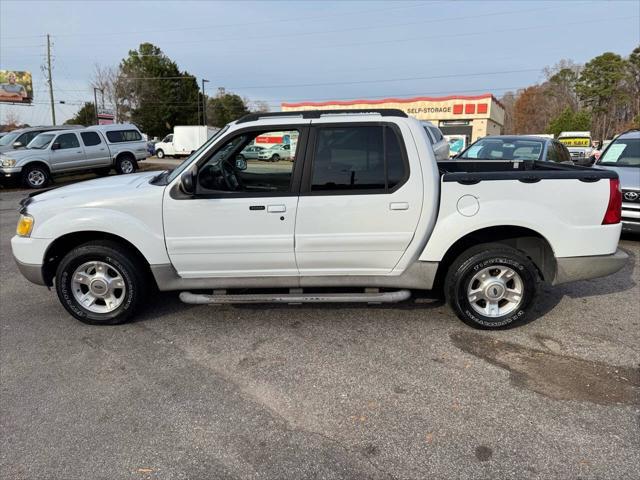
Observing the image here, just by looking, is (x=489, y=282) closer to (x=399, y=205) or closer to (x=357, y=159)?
(x=399, y=205)

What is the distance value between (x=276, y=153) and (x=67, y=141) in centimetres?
1463

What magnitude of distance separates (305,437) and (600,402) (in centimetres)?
197

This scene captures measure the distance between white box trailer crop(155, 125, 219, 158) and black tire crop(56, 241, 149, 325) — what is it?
3468 cm

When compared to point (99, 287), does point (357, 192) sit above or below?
above

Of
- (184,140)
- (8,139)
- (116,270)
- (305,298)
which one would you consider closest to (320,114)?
(305,298)

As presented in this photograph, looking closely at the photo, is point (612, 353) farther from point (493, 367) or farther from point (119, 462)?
point (119, 462)

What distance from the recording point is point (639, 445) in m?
2.58

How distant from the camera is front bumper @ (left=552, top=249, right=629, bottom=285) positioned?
3953 millimetres

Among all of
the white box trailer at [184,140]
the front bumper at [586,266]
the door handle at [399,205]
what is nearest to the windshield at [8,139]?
the door handle at [399,205]

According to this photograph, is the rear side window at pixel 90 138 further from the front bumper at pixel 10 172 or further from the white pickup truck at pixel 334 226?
the white pickup truck at pixel 334 226

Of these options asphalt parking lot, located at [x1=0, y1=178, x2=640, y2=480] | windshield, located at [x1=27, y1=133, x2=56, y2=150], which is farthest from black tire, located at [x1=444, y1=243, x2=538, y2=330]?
windshield, located at [x1=27, y1=133, x2=56, y2=150]

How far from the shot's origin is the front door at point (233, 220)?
153 inches

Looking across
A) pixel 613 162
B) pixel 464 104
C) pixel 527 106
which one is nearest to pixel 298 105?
pixel 464 104

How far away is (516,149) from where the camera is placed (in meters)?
9.18
